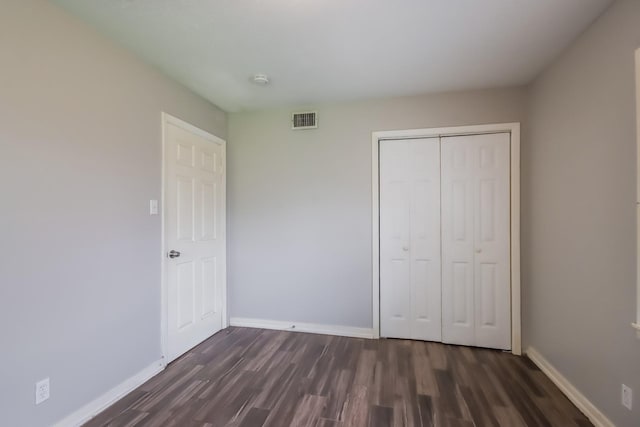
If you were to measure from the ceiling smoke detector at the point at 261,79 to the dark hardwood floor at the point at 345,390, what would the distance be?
2.42m

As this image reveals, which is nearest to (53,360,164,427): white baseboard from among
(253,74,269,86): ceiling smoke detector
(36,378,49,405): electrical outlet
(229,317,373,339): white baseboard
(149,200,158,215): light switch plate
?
(36,378,49,405): electrical outlet

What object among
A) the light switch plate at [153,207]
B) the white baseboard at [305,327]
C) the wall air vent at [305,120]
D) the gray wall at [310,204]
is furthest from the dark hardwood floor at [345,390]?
the wall air vent at [305,120]

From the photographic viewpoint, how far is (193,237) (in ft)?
9.12

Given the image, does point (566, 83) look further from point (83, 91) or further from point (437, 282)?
point (83, 91)

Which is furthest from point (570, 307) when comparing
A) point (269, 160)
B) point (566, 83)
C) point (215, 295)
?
point (215, 295)

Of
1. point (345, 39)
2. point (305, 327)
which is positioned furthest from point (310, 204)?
point (345, 39)

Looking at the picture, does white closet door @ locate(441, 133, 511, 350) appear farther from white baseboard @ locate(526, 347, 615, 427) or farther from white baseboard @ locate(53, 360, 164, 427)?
white baseboard @ locate(53, 360, 164, 427)

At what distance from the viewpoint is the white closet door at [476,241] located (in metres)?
2.71

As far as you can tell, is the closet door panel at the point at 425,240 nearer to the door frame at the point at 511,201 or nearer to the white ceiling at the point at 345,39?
Answer: the door frame at the point at 511,201

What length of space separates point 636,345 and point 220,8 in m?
2.85

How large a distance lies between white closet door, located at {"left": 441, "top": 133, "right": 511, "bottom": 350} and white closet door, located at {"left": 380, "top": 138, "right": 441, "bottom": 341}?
0.30ft

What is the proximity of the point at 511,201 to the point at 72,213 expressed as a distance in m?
3.36

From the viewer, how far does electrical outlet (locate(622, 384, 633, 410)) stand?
1.50 meters

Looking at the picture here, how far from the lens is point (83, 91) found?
1.80m
